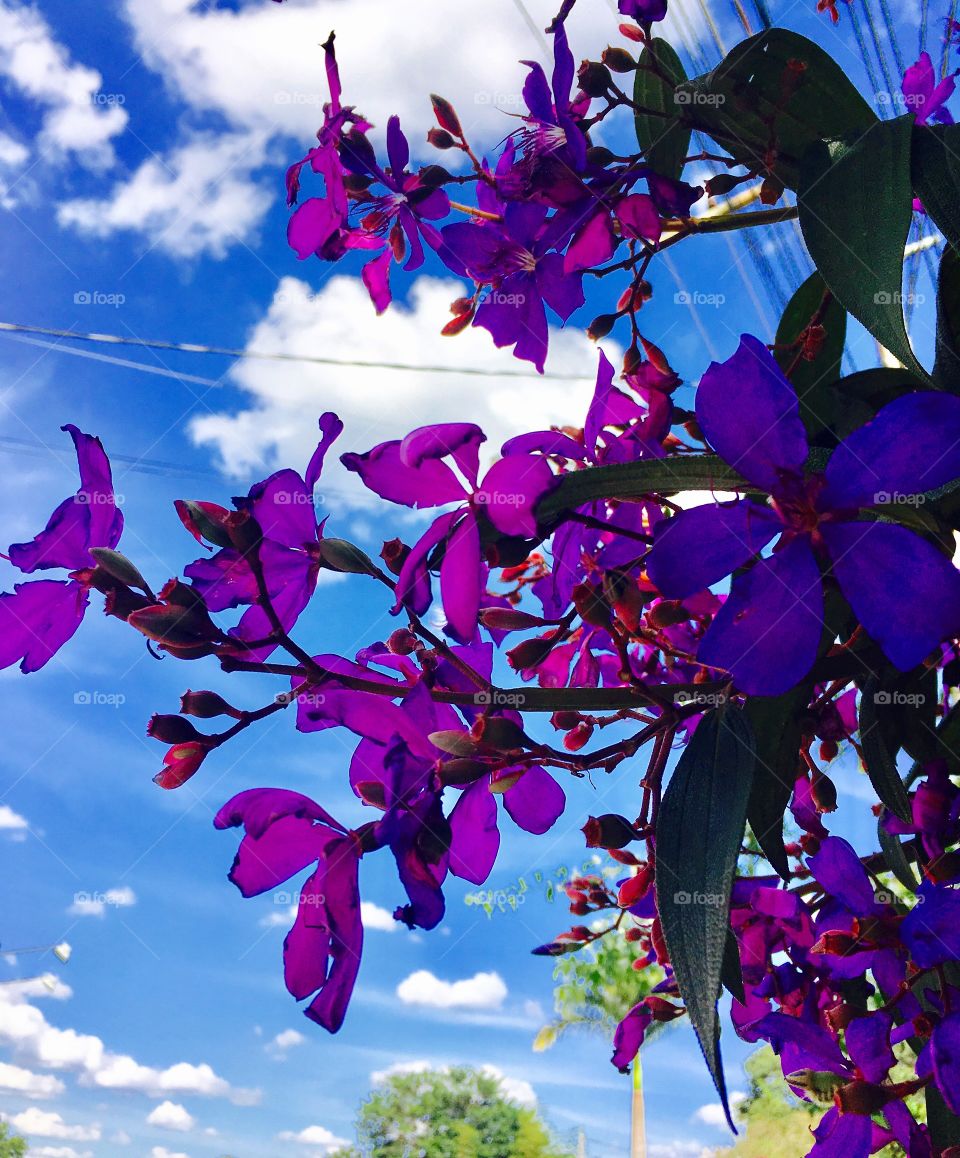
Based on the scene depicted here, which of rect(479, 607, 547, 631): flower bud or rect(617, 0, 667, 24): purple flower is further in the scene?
rect(617, 0, 667, 24): purple flower

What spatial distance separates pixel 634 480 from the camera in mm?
411

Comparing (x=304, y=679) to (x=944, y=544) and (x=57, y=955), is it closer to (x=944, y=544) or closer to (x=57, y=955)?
(x=944, y=544)

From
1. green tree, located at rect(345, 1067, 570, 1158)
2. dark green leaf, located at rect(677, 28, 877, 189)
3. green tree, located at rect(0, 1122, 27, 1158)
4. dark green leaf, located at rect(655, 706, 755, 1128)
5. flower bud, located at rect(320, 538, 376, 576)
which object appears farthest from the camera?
green tree, located at rect(0, 1122, 27, 1158)

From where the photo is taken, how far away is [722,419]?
1.26 ft

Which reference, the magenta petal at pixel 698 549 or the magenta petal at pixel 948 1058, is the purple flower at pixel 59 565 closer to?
the magenta petal at pixel 698 549

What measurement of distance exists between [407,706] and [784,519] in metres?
0.17

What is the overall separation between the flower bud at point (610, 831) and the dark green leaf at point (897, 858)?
0.16 m

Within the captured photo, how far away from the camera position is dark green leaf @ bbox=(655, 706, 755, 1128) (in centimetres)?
35

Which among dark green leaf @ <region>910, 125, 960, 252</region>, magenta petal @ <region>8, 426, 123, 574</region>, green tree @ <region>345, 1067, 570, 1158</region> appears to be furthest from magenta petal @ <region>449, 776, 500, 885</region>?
green tree @ <region>345, 1067, 570, 1158</region>

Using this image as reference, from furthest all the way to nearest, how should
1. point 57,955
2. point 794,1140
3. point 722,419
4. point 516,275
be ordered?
point 57,955 < point 794,1140 < point 516,275 < point 722,419

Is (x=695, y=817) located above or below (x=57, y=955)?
below

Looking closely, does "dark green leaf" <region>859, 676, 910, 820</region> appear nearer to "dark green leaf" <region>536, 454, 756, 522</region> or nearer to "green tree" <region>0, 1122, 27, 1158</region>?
"dark green leaf" <region>536, 454, 756, 522</region>

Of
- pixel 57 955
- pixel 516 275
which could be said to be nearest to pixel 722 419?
pixel 516 275

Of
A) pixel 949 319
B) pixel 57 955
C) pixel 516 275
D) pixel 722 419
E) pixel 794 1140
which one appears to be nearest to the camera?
pixel 722 419
